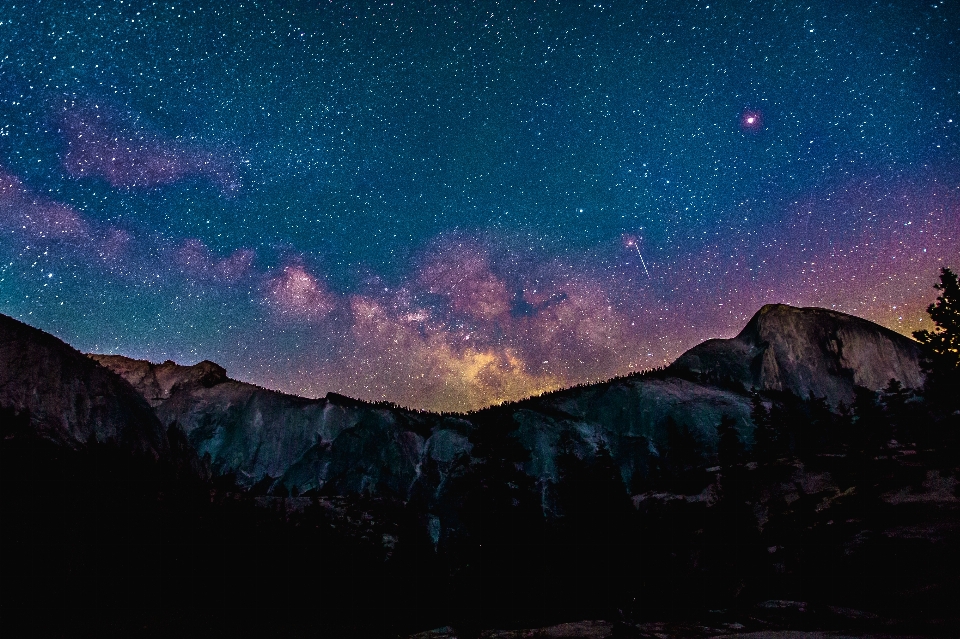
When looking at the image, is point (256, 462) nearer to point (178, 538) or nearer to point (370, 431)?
point (370, 431)

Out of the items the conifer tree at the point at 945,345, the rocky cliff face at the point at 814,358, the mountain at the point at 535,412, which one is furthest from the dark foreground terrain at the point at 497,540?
the rocky cliff face at the point at 814,358

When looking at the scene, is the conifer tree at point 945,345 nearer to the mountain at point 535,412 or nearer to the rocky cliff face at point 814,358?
the mountain at point 535,412

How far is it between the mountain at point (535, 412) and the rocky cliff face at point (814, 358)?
25 centimetres

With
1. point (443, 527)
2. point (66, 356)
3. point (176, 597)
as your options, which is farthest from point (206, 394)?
point (176, 597)

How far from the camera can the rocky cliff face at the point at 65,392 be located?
50.2 m

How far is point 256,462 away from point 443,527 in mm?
40924

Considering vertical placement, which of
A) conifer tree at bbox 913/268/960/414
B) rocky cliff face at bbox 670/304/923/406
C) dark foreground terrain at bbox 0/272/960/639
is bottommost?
dark foreground terrain at bbox 0/272/960/639

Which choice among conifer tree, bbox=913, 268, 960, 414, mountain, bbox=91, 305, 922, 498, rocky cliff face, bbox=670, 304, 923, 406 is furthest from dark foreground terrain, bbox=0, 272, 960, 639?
rocky cliff face, bbox=670, 304, 923, 406

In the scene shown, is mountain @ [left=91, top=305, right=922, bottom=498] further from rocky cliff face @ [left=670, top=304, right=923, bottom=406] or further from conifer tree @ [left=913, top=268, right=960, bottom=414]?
conifer tree @ [left=913, top=268, right=960, bottom=414]

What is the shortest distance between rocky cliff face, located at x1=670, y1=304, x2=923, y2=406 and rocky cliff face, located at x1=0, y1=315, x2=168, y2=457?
110 metres

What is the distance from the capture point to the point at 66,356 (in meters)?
58.3

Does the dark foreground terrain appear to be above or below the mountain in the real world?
below

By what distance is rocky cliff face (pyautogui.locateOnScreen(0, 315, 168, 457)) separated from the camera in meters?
50.2

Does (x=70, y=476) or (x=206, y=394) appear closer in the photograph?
(x=70, y=476)
